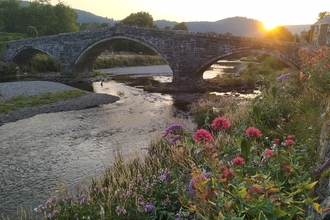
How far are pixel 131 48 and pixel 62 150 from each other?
191 feet

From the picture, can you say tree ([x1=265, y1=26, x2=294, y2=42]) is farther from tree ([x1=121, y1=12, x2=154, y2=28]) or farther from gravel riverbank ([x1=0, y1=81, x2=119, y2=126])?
gravel riverbank ([x1=0, y1=81, x2=119, y2=126])

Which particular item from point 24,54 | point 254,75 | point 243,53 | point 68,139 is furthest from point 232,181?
point 24,54

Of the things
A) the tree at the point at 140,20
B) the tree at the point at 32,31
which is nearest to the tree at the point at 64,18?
the tree at the point at 32,31

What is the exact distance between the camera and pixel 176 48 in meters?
29.3

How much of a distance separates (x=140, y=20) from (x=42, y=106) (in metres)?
62.5

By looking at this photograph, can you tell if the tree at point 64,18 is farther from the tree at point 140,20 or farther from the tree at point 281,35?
the tree at point 281,35

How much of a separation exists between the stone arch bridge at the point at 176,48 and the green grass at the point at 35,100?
1047cm

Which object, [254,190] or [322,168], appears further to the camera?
[322,168]

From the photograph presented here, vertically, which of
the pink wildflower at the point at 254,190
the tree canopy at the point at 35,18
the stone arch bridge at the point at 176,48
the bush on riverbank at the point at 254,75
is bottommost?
the bush on riverbank at the point at 254,75

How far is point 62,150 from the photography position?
39.5ft

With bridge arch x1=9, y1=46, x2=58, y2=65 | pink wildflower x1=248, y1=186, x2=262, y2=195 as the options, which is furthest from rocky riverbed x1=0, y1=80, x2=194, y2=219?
bridge arch x1=9, y1=46, x2=58, y2=65

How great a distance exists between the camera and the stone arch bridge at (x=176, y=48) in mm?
26516

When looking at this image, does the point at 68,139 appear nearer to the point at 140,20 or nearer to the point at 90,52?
the point at 90,52

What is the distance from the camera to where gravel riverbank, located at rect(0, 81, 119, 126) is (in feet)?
56.4
